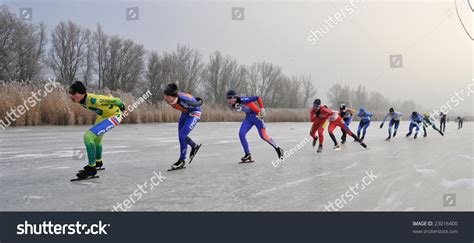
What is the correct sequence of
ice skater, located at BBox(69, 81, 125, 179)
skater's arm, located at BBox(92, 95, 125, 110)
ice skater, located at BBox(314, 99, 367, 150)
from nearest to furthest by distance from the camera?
ice skater, located at BBox(69, 81, 125, 179), skater's arm, located at BBox(92, 95, 125, 110), ice skater, located at BBox(314, 99, 367, 150)

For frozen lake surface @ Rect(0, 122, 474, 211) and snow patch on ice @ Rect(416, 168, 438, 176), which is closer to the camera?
frozen lake surface @ Rect(0, 122, 474, 211)

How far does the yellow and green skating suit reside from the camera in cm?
426

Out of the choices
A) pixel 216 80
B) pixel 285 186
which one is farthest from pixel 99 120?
pixel 216 80

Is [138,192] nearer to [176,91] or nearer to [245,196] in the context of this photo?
[245,196]

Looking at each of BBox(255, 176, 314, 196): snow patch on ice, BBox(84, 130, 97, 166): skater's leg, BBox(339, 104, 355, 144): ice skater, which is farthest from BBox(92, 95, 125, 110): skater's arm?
BBox(339, 104, 355, 144): ice skater

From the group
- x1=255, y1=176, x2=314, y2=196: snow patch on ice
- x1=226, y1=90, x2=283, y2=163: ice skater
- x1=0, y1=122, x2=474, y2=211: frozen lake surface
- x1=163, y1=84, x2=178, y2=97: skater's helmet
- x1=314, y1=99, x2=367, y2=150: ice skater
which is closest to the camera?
x1=0, y1=122, x2=474, y2=211: frozen lake surface

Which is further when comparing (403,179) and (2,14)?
(2,14)

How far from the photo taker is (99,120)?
4.86 m

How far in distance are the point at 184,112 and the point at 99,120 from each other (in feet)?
4.44

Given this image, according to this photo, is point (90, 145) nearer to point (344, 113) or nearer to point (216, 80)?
point (344, 113)

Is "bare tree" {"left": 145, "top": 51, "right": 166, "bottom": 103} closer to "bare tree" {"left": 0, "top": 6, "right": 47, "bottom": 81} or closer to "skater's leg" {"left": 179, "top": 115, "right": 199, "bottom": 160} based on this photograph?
"bare tree" {"left": 0, "top": 6, "right": 47, "bottom": 81}

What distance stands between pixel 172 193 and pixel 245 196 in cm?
74
